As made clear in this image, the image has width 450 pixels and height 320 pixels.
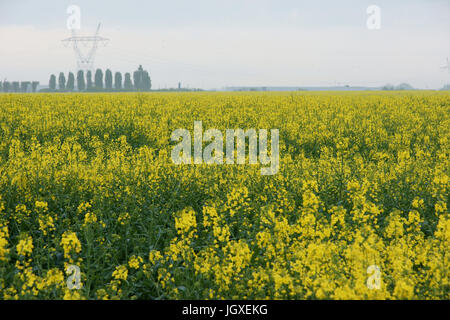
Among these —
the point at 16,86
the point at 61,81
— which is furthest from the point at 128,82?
the point at 16,86

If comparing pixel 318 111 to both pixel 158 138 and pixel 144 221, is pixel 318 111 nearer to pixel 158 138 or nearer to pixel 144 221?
pixel 158 138

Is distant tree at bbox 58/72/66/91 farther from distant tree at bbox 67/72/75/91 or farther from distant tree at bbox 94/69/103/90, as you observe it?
distant tree at bbox 94/69/103/90

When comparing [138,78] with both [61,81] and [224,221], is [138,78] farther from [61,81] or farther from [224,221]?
[224,221]

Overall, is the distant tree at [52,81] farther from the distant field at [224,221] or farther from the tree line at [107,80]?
the distant field at [224,221]

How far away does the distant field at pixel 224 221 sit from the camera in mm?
4012

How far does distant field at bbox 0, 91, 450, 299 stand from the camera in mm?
4012

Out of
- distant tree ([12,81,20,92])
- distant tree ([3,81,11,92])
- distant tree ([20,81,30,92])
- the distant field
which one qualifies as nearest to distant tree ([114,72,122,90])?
distant tree ([20,81,30,92])

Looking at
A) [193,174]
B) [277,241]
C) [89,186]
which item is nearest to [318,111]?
[193,174]

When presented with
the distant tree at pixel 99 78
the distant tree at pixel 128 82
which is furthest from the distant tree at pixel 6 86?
the distant tree at pixel 128 82

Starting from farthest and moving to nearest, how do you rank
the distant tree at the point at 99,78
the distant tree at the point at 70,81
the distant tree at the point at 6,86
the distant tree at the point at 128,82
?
the distant tree at the point at 6,86 < the distant tree at the point at 99,78 < the distant tree at the point at 70,81 < the distant tree at the point at 128,82

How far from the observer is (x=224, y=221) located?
205 inches

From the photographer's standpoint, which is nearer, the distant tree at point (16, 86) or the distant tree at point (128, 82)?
the distant tree at point (128, 82)
